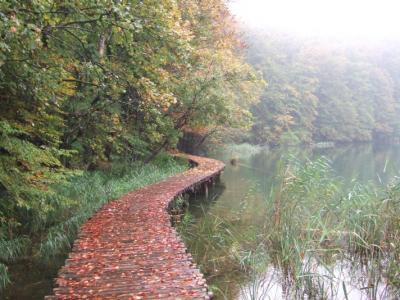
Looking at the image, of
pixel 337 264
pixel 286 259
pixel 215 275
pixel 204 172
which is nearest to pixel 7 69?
pixel 215 275

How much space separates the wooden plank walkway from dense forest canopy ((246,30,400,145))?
31490 mm

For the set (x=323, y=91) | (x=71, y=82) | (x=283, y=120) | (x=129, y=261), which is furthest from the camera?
(x=323, y=91)

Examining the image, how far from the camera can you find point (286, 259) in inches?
220

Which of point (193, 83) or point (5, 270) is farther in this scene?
point (193, 83)

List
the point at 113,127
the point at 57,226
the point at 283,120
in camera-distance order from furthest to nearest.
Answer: the point at 283,120 → the point at 113,127 → the point at 57,226

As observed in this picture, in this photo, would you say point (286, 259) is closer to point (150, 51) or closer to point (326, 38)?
point (150, 51)

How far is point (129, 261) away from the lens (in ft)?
16.3

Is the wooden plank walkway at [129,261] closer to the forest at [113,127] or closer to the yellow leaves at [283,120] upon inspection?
the forest at [113,127]

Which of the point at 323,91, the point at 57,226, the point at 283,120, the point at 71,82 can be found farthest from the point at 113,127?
the point at 323,91

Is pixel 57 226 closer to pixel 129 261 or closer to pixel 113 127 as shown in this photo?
pixel 129 261

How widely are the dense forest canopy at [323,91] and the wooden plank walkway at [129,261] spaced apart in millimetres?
31490

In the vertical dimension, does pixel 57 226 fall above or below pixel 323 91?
below

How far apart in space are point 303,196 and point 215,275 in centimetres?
195

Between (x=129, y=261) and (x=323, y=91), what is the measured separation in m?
45.1
